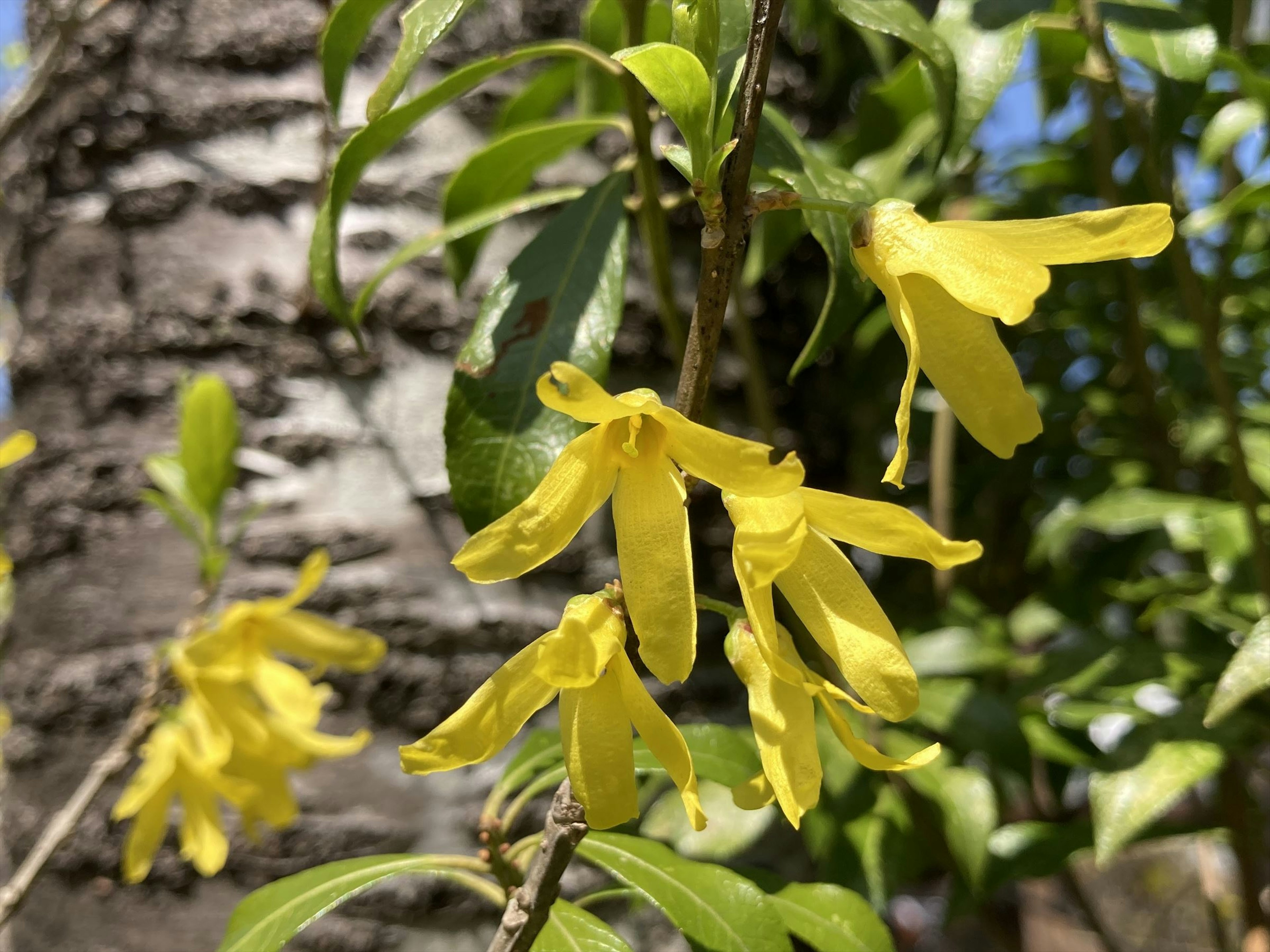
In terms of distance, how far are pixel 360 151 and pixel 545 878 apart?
0.55 meters

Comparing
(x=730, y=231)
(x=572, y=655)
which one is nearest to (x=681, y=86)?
(x=730, y=231)

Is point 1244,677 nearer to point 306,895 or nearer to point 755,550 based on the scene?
point 755,550

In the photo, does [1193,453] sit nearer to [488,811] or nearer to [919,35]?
[919,35]

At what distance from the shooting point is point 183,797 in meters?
1.09

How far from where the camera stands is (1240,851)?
1104mm

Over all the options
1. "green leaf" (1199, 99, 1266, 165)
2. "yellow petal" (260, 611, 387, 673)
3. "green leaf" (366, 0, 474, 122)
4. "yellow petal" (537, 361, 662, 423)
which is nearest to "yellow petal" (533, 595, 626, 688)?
"yellow petal" (537, 361, 662, 423)

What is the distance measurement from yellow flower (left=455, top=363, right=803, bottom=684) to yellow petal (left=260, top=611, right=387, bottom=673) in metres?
0.63

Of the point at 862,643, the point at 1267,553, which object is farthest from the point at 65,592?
the point at 1267,553

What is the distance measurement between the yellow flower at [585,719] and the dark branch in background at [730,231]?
0.14 m

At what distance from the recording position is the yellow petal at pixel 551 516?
0.44 meters

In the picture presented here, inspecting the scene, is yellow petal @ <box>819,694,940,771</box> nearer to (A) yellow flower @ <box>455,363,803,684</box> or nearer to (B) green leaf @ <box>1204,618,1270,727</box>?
(A) yellow flower @ <box>455,363,803,684</box>

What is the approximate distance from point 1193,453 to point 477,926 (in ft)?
3.56

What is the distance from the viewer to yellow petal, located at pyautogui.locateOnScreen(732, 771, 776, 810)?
0.49 metres

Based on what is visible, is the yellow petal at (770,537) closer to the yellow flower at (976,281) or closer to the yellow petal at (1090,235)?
the yellow flower at (976,281)
